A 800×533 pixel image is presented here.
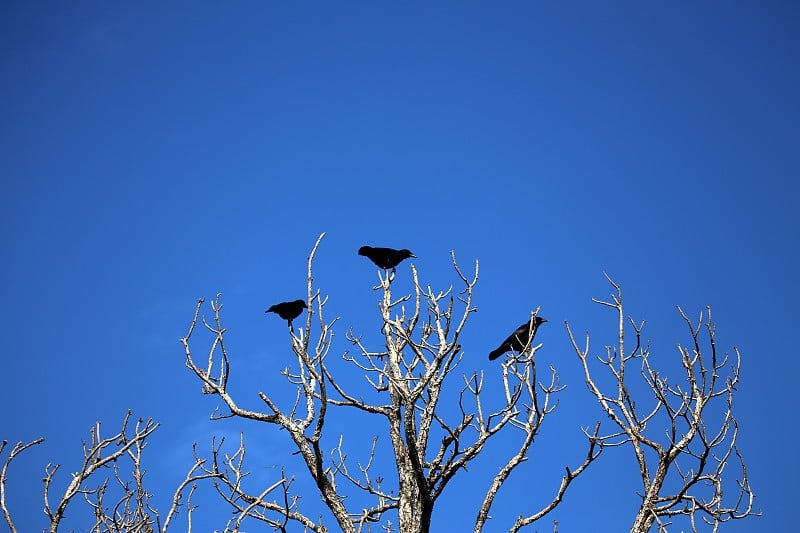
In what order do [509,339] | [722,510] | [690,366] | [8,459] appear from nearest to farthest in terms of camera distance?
[8,459] → [722,510] → [690,366] → [509,339]

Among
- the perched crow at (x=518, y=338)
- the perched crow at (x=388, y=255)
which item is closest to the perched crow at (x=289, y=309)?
the perched crow at (x=388, y=255)

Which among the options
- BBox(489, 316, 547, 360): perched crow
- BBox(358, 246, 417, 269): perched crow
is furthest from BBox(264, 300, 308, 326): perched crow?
BBox(489, 316, 547, 360): perched crow

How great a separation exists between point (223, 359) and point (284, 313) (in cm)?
218

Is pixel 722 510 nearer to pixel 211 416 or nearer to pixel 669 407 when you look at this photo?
pixel 669 407

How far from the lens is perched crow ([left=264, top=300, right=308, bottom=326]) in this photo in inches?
311

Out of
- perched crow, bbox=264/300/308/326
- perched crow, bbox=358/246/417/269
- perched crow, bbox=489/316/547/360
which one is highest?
perched crow, bbox=358/246/417/269

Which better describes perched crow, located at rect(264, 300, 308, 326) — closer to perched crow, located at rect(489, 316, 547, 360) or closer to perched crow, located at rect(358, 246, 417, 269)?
perched crow, located at rect(358, 246, 417, 269)

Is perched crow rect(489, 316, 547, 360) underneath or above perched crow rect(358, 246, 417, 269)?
underneath

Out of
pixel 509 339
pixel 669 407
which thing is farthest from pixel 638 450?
pixel 509 339

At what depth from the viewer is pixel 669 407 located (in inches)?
224

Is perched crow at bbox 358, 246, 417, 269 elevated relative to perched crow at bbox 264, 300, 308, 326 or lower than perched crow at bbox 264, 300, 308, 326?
elevated

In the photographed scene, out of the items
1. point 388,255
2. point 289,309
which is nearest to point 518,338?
point 388,255

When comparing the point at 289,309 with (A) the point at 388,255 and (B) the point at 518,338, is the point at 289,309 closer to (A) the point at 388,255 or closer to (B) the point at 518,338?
(A) the point at 388,255

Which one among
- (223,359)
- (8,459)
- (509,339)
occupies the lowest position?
(8,459)
